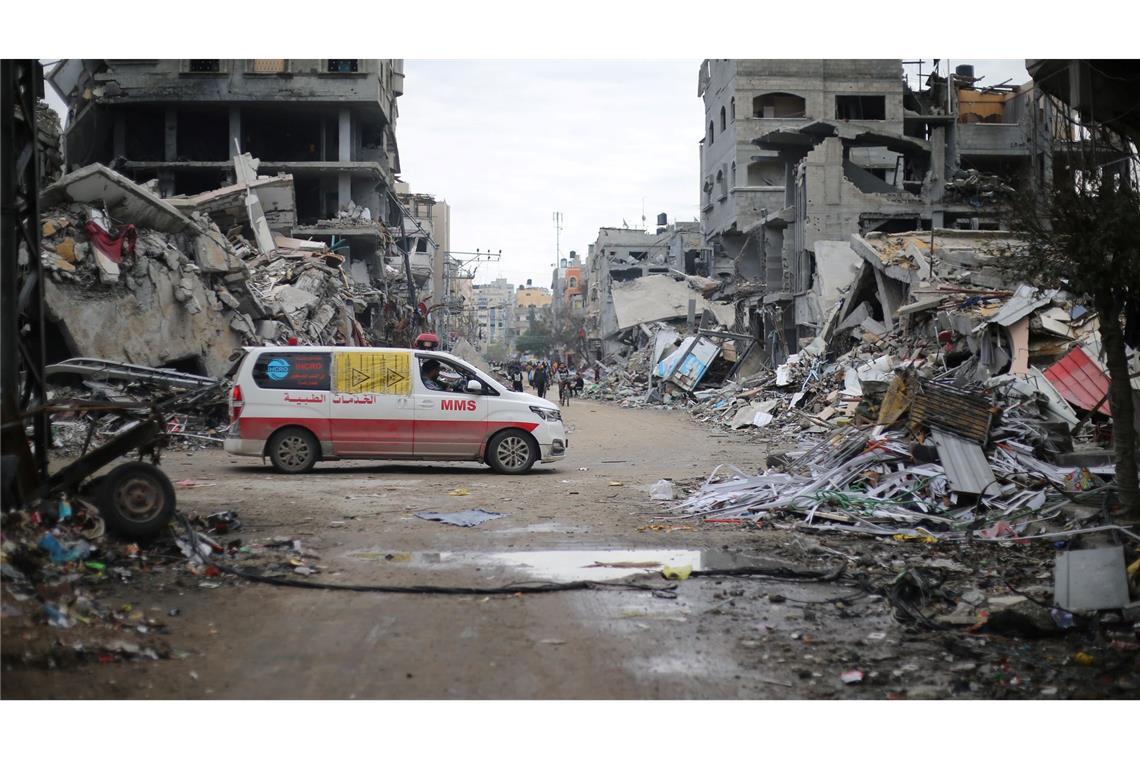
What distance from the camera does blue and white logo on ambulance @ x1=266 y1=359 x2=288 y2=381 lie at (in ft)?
49.0

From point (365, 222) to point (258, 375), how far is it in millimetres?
36113

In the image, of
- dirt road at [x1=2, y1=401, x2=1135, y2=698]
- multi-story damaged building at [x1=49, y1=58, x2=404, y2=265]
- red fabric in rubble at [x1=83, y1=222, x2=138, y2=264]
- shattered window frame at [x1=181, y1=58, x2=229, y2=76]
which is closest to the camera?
dirt road at [x1=2, y1=401, x2=1135, y2=698]

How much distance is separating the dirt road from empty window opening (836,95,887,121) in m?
46.9

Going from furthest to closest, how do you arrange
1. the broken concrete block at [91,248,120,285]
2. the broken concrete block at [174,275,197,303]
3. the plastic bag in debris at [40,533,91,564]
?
the broken concrete block at [174,275,197,303]
the broken concrete block at [91,248,120,285]
the plastic bag in debris at [40,533,91,564]

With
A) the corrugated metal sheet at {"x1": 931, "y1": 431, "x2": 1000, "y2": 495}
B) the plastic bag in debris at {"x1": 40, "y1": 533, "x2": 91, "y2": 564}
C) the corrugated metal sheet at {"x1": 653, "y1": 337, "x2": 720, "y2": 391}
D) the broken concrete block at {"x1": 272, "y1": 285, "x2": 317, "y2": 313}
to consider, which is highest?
the broken concrete block at {"x1": 272, "y1": 285, "x2": 317, "y2": 313}

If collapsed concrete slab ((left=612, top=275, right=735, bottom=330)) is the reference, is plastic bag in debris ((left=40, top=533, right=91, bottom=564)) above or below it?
below

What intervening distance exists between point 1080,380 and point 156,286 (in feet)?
62.0

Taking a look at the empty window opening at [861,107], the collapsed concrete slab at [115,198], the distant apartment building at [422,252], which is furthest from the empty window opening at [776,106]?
the collapsed concrete slab at [115,198]

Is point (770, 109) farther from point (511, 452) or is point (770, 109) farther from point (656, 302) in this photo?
point (511, 452)

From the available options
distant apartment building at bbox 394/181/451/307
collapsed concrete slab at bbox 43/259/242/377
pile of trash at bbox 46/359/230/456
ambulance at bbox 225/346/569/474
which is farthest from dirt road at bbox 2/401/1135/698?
distant apartment building at bbox 394/181/451/307

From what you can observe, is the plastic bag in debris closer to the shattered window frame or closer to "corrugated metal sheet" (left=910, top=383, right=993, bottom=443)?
"corrugated metal sheet" (left=910, top=383, right=993, bottom=443)

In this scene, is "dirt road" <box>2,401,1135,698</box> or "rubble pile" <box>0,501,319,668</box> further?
"rubble pile" <box>0,501,319,668</box>

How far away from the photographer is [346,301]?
36188 millimetres
